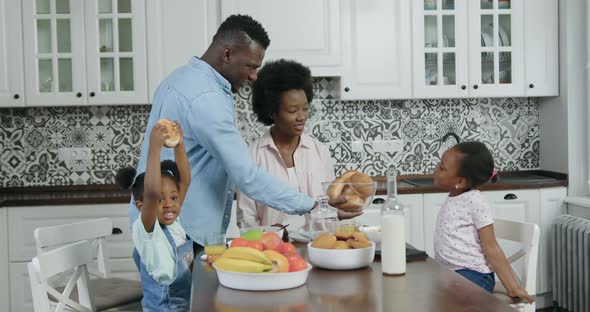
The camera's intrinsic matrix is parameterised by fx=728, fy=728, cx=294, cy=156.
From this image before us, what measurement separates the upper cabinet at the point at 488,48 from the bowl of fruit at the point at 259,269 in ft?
9.46

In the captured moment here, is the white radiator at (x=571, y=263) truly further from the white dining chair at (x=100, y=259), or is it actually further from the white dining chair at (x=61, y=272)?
the white dining chair at (x=61, y=272)

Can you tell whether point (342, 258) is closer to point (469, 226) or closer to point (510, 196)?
point (469, 226)

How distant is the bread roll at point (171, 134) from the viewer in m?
1.96

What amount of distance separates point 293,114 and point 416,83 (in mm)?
1737

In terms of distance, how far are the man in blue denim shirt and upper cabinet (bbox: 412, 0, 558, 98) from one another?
219cm

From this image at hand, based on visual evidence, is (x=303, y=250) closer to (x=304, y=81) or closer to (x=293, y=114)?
(x=293, y=114)

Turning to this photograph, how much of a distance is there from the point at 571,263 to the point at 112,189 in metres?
2.81

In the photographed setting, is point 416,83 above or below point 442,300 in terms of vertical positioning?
above

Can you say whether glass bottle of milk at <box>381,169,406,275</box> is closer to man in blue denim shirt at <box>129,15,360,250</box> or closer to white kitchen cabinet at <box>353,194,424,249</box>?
man in blue denim shirt at <box>129,15,360,250</box>

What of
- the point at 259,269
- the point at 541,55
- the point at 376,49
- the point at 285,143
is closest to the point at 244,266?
the point at 259,269

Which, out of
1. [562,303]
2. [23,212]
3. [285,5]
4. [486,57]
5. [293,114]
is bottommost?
[562,303]

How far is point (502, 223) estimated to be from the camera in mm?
2885

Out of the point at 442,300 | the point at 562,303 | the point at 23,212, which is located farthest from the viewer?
the point at 562,303

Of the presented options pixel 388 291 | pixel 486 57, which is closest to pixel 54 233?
pixel 388 291
